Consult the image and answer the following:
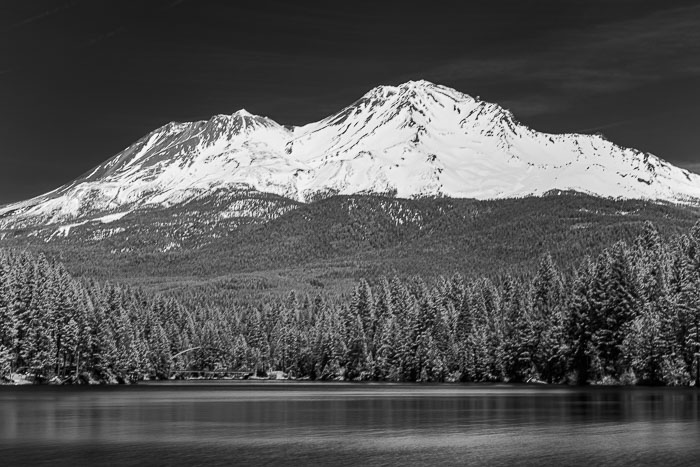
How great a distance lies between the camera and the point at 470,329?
160 m

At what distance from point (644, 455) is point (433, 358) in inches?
4278

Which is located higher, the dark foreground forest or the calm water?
the dark foreground forest

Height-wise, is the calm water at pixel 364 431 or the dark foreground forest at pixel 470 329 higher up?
the dark foreground forest at pixel 470 329

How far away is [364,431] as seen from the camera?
215ft

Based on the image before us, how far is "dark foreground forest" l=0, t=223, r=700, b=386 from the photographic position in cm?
11856

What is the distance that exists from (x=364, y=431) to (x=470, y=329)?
316 ft

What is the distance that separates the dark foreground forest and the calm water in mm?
16230

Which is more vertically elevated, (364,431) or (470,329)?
(470,329)

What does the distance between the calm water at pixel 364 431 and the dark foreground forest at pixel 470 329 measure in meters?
16.2

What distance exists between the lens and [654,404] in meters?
83.9

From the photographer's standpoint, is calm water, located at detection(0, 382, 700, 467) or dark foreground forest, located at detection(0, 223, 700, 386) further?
dark foreground forest, located at detection(0, 223, 700, 386)

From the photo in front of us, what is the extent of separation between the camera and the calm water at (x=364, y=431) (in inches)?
1984

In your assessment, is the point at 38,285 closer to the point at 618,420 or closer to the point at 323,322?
the point at 323,322

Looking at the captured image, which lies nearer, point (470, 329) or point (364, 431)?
point (364, 431)
